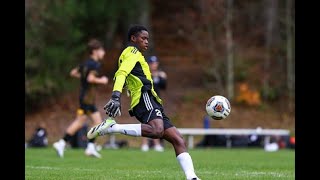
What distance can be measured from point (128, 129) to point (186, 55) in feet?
83.3

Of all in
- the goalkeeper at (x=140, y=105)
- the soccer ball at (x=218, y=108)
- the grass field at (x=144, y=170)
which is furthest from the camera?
the grass field at (x=144, y=170)

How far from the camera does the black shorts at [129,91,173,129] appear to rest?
9.68m

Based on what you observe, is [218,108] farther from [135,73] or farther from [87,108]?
[87,108]

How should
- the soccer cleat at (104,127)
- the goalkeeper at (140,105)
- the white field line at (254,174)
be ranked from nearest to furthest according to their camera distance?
the goalkeeper at (140,105), the soccer cleat at (104,127), the white field line at (254,174)

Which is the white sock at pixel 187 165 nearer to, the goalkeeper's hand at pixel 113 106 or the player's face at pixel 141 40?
the goalkeeper's hand at pixel 113 106

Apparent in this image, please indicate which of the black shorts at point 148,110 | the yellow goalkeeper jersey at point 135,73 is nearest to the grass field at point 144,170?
the black shorts at point 148,110

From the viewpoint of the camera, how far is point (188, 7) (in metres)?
34.5

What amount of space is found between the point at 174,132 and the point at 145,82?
73 cm

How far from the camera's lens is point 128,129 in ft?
31.7

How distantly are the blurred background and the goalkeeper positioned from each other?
1816 cm

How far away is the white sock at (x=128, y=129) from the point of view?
959 centimetres

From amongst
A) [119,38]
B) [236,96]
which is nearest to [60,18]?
[119,38]

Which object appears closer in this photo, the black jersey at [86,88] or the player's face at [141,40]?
the player's face at [141,40]
